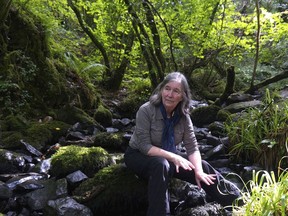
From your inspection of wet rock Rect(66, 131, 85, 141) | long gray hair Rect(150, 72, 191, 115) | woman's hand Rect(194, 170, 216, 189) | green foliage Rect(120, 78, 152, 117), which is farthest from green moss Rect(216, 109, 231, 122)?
woman's hand Rect(194, 170, 216, 189)

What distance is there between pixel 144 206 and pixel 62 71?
5.73m

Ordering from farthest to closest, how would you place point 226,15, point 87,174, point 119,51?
point 119,51 < point 226,15 < point 87,174

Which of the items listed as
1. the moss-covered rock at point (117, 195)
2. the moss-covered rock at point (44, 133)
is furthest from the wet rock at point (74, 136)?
the moss-covered rock at point (117, 195)

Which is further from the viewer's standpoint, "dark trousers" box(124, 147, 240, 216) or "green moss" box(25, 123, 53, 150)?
"green moss" box(25, 123, 53, 150)

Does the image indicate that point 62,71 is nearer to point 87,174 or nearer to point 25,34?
point 25,34

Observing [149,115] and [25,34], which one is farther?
[25,34]

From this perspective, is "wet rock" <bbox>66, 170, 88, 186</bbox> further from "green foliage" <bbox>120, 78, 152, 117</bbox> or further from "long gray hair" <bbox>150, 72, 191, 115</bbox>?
"green foliage" <bbox>120, 78, 152, 117</bbox>

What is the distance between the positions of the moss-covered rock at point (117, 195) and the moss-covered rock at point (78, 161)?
0.43m

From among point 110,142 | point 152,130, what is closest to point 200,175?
point 152,130

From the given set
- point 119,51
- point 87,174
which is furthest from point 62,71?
point 87,174

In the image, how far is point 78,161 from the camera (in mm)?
4328

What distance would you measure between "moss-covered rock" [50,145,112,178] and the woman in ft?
2.68

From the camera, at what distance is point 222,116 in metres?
7.95

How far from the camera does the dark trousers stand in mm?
3049
